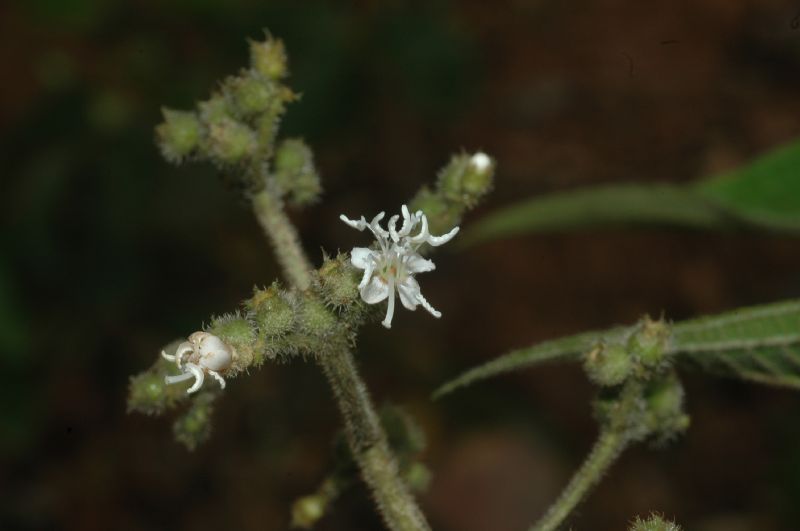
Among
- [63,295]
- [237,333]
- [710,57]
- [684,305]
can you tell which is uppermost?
[710,57]

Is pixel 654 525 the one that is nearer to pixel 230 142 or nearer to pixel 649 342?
pixel 649 342

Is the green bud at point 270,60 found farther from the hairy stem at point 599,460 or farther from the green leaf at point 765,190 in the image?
the green leaf at point 765,190

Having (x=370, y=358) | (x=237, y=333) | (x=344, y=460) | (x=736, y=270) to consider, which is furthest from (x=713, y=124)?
(x=237, y=333)

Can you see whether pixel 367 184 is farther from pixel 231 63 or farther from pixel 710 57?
pixel 710 57

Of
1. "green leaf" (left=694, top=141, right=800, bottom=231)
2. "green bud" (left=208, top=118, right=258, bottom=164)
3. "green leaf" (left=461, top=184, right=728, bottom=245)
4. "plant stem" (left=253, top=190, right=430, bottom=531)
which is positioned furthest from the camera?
"green leaf" (left=461, top=184, right=728, bottom=245)

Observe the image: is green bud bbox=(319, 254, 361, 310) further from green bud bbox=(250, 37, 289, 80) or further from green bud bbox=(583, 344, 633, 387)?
green bud bbox=(250, 37, 289, 80)

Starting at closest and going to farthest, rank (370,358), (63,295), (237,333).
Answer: (237,333) < (63,295) < (370,358)

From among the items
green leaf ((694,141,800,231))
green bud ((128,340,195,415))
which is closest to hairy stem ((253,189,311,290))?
green bud ((128,340,195,415))
